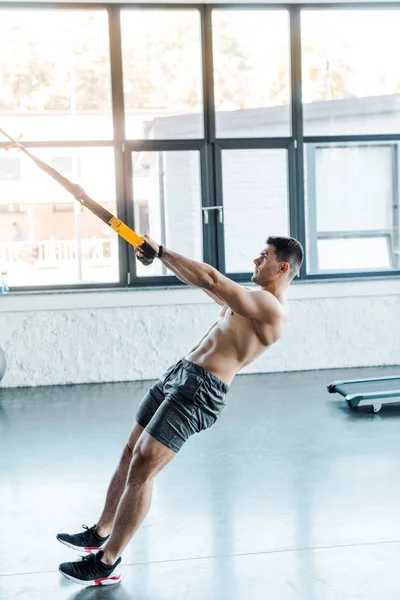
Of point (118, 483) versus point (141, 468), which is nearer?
point (141, 468)

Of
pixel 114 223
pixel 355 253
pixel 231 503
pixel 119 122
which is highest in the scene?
pixel 119 122

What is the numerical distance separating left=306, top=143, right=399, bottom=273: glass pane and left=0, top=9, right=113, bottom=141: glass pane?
210 cm

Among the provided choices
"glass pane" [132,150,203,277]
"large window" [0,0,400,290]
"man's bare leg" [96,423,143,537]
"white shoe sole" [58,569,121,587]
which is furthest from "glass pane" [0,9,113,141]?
"white shoe sole" [58,569,121,587]

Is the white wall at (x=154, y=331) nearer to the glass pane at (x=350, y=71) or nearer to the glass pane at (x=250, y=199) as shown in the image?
the glass pane at (x=250, y=199)

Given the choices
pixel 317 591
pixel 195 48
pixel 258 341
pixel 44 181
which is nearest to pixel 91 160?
pixel 44 181

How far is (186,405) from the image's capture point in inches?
101

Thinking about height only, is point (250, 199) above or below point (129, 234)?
above

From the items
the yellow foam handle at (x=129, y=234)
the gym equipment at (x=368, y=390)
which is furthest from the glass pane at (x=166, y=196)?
the yellow foam handle at (x=129, y=234)

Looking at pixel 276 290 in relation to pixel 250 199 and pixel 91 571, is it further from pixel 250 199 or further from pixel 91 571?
pixel 250 199

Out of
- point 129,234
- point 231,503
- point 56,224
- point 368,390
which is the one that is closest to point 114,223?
point 129,234

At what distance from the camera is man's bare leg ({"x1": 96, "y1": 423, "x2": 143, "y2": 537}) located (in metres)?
2.76

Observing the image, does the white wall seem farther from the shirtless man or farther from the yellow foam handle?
the yellow foam handle

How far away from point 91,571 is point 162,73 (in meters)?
5.08

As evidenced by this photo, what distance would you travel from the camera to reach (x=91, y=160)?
667 centimetres
